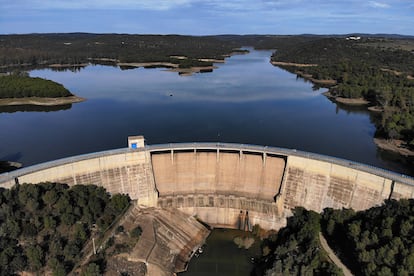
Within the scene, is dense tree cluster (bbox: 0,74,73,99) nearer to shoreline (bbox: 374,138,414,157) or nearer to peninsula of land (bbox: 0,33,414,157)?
peninsula of land (bbox: 0,33,414,157)

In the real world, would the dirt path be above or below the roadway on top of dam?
below

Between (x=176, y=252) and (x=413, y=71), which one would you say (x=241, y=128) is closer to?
(x=176, y=252)

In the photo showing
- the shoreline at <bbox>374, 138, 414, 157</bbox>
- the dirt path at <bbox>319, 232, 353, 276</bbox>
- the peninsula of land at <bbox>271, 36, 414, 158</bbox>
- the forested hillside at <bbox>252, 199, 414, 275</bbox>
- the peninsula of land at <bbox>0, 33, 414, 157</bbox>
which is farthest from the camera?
the peninsula of land at <bbox>0, 33, 414, 157</bbox>

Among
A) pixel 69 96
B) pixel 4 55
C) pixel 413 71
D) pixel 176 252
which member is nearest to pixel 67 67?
pixel 4 55

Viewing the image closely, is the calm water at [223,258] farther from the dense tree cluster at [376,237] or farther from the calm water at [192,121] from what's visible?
the calm water at [192,121]

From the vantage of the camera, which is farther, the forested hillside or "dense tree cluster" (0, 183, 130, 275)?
"dense tree cluster" (0, 183, 130, 275)

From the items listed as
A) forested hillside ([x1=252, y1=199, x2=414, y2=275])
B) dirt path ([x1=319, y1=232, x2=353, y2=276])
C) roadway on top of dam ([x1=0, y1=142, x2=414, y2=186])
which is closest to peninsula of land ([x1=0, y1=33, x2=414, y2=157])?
roadway on top of dam ([x1=0, y1=142, x2=414, y2=186])
